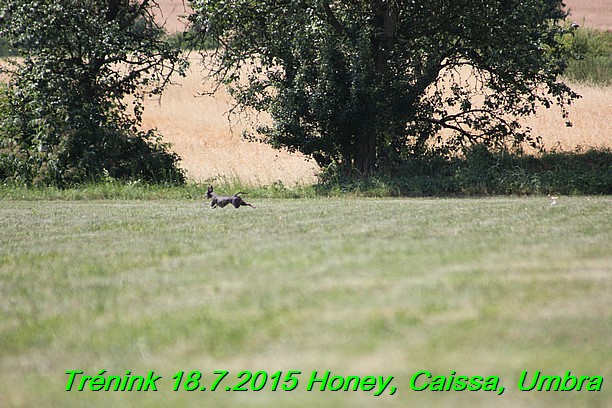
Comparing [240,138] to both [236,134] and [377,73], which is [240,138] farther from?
[377,73]

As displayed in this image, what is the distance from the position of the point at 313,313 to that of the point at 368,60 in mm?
15542

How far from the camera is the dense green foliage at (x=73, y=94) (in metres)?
20.1

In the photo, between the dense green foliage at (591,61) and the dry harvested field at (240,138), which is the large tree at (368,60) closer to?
the dry harvested field at (240,138)

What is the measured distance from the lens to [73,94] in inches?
821

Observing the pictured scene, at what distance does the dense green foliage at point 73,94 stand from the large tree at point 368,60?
7.79ft

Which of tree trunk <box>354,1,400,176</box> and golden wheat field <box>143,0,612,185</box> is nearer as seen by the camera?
tree trunk <box>354,1,400,176</box>

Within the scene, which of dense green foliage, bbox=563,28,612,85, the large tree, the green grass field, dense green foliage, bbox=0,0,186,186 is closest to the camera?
the green grass field

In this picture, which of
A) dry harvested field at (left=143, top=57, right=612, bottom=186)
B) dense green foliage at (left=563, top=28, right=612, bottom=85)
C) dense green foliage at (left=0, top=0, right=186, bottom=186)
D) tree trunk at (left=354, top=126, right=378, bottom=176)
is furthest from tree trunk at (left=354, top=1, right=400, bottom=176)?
dense green foliage at (left=563, top=28, right=612, bottom=85)

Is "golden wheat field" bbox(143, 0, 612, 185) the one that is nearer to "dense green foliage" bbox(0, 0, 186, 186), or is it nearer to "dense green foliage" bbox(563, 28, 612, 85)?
"dense green foliage" bbox(0, 0, 186, 186)

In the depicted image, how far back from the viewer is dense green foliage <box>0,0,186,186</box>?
2006 cm

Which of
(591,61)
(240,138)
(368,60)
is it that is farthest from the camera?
(591,61)

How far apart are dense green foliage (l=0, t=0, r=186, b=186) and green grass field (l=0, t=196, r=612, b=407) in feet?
43.5

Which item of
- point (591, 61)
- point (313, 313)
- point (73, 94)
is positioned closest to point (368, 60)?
point (73, 94)

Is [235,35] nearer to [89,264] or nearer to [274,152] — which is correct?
[274,152]
